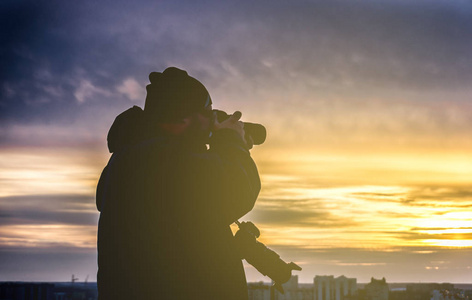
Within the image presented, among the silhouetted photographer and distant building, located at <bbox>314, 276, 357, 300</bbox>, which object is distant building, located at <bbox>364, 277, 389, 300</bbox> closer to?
distant building, located at <bbox>314, 276, 357, 300</bbox>

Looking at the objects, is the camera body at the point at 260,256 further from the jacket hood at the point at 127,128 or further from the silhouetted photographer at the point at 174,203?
the jacket hood at the point at 127,128

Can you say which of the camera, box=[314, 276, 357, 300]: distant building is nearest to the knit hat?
the camera

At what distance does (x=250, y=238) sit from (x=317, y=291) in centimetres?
14718

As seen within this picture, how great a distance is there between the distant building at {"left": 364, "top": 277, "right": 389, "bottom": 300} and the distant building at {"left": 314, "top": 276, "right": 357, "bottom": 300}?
4492 mm

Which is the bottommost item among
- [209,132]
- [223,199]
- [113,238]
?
[113,238]

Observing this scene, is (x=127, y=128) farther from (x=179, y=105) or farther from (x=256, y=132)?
(x=256, y=132)

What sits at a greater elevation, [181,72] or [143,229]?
[181,72]

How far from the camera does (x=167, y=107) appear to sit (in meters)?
3.32

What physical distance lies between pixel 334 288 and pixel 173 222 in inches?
5617

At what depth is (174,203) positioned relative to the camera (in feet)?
10.7

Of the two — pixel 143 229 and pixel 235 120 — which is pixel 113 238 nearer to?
pixel 143 229

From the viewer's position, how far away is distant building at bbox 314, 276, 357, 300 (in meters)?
140

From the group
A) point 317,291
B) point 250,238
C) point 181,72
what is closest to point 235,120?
point 181,72

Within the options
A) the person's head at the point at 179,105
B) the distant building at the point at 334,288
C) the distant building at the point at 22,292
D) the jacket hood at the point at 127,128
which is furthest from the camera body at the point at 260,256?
the distant building at the point at 334,288
